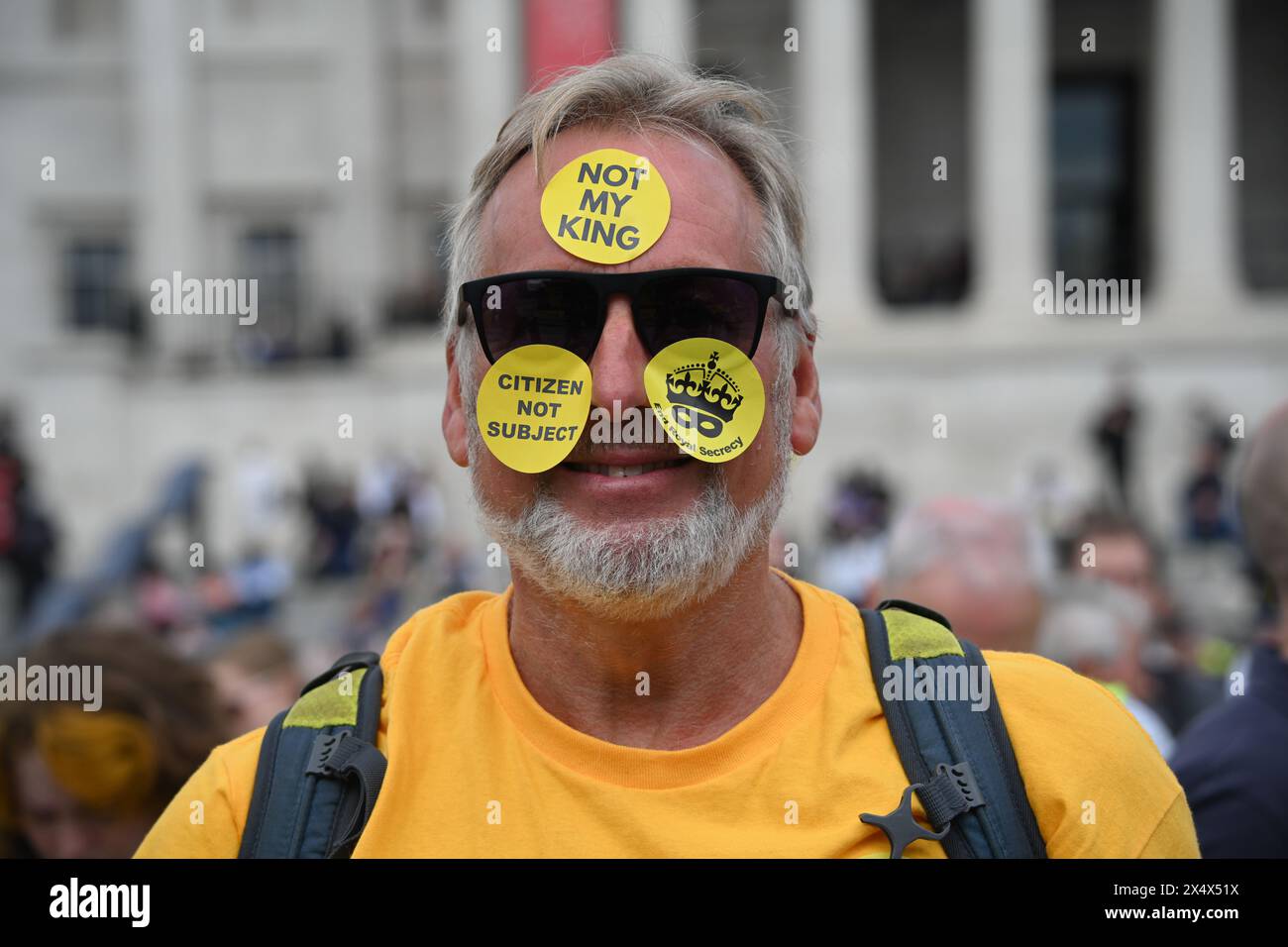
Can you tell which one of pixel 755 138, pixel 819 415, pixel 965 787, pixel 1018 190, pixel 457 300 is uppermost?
pixel 1018 190

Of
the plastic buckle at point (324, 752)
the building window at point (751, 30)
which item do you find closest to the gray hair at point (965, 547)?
the plastic buckle at point (324, 752)

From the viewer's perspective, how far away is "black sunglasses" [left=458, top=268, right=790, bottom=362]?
2.21 metres

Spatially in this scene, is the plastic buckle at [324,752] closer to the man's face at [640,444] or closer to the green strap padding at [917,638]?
the man's face at [640,444]

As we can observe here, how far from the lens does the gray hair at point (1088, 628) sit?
4.64m

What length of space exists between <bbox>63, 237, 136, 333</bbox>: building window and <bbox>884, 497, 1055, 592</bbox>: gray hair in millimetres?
30252

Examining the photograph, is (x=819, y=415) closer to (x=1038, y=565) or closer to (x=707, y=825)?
(x=707, y=825)

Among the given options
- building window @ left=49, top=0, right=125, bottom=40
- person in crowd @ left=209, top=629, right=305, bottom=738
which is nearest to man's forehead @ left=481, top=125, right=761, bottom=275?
person in crowd @ left=209, top=629, right=305, bottom=738

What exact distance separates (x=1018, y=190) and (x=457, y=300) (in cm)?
2605

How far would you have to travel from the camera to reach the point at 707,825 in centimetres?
211

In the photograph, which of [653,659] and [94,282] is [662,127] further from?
[94,282]

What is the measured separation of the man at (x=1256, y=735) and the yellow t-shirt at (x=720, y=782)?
47 cm
